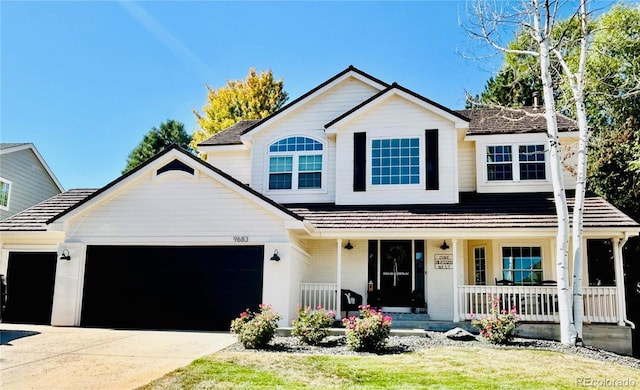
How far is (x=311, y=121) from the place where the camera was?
1661 centimetres

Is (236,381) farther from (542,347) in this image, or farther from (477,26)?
(477,26)

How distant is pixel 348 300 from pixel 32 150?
16.4 metres

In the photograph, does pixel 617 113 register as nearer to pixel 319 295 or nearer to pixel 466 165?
pixel 466 165

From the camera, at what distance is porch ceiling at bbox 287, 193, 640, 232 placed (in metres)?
13.2

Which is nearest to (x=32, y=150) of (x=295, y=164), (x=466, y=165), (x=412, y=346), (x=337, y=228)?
(x=295, y=164)

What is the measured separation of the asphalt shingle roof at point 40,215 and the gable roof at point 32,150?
4735 mm

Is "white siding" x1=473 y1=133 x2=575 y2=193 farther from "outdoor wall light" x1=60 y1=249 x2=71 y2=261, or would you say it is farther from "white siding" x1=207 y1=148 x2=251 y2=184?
"outdoor wall light" x1=60 y1=249 x2=71 y2=261

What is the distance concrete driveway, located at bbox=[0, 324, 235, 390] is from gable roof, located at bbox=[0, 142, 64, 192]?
10.4 meters

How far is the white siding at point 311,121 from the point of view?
16.5 metres

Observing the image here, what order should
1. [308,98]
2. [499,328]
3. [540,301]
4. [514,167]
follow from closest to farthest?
[499,328] → [540,301] → [514,167] → [308,98]

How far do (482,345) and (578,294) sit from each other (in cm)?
280

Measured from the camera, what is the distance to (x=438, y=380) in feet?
24.5

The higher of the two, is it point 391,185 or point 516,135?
point 516,135

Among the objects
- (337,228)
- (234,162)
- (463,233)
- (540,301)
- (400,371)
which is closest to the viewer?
(400,371)
